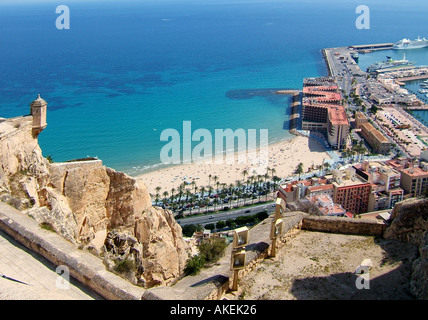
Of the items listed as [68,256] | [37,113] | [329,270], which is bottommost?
[329,270]

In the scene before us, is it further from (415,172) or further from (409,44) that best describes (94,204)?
(409,44)

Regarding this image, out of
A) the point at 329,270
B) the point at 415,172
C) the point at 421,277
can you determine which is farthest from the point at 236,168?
the point at 421,277

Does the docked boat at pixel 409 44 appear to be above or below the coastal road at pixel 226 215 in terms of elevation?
above

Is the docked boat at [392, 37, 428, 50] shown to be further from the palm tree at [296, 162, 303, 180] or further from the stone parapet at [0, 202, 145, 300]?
the stone parapet at [0, 202, 145, 300]

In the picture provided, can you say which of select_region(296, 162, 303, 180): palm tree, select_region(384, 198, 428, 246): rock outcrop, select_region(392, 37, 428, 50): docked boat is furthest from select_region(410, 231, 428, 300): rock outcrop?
select_region(392, 37, 428, 50): docked boat

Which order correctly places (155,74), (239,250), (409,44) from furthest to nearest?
(409,44) → (155,74) → (239,250)

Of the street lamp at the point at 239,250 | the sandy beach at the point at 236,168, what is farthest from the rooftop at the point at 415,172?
the street lamp at the point at 239,250

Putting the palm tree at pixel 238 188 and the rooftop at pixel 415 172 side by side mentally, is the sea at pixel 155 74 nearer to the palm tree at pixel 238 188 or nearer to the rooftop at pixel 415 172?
the palm tree at pixel 238 188
